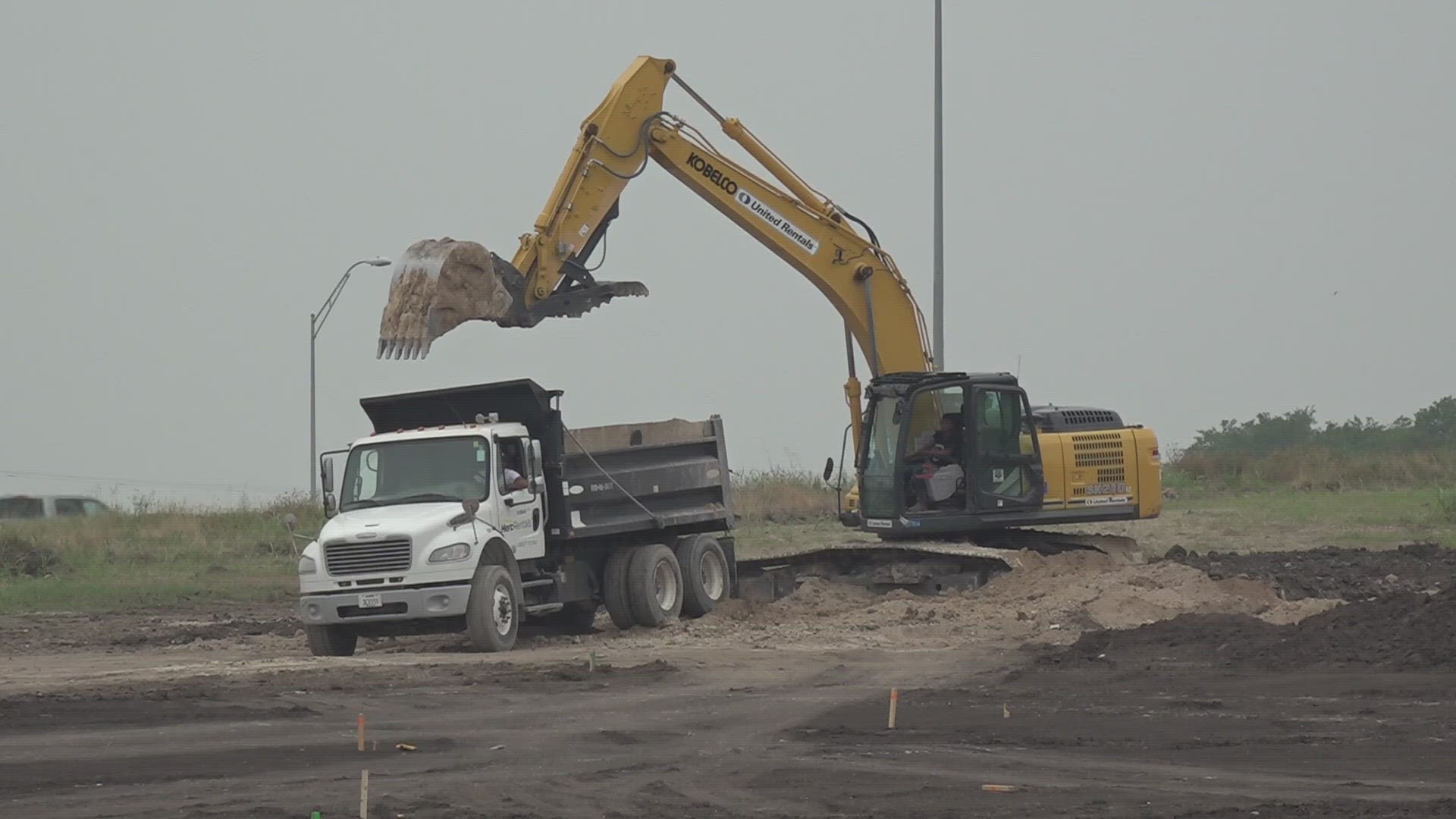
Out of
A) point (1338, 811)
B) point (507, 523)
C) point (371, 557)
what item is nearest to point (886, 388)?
point (507, 523)

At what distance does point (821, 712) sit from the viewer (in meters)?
15.1

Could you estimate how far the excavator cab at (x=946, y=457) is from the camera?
955 inches

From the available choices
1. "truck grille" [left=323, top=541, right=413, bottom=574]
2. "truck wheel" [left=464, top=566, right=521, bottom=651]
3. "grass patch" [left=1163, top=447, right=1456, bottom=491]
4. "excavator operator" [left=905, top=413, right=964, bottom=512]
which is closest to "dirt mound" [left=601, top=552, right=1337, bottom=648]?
"excavator operator" [left=905, top=413, right=964, bottom=512]

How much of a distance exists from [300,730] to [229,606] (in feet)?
48.6

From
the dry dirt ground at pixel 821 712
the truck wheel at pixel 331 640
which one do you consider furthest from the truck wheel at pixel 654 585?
the truck wheel at pixel 331 640

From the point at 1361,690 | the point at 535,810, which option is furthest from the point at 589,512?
the point at 535,810

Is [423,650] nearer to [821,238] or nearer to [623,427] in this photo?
[623,427]

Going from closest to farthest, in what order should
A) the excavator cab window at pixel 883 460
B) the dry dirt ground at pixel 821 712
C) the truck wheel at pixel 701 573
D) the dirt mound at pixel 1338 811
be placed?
the dirt mound at pixel 1338 811 < the dry dirt ground at pixel 821 712 < the truck wheel at pixel 701 573 < the excavator cab window at pixel 883 460

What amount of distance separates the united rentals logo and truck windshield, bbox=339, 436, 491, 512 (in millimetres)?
4741

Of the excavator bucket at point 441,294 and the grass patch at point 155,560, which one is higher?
the excavator bucket at point 441,294

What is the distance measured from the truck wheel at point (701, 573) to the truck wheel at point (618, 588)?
951 millimetres

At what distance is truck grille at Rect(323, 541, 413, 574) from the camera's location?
20.3 m

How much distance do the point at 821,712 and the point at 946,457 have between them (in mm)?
9662

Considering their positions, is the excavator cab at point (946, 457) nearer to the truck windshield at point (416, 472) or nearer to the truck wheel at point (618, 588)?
the truck wheel at point (618, 588)
